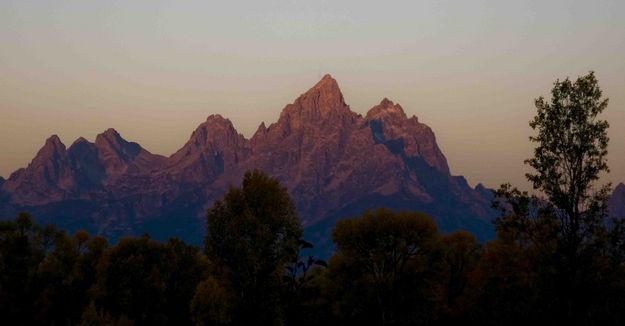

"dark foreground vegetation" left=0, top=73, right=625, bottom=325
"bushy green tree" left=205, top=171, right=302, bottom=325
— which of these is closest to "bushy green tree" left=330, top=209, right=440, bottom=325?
"dark foreground vegetation" left=0, top=73, right=625, bottom=325

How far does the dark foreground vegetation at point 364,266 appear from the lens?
29688 millimetres

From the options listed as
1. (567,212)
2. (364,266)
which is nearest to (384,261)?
(364,266)

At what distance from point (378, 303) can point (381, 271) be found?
16.7 feet

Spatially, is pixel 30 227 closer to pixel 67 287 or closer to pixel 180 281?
pixel 67 287

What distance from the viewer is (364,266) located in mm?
104250

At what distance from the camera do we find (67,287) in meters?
124

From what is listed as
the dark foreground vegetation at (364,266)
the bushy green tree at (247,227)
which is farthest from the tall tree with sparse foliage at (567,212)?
the bushy green tree at (247,227)

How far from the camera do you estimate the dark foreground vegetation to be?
29.7 m

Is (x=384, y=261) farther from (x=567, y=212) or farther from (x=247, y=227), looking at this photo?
(x=567, y=212)

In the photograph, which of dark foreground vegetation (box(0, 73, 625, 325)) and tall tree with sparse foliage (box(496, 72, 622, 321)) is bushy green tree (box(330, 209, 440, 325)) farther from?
tall tree with sparse foliage (box(496, 72, 622, 321))

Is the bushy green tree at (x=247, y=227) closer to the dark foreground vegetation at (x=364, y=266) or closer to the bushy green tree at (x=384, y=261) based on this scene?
the dark foreground vegetation at (x=364, y=266)

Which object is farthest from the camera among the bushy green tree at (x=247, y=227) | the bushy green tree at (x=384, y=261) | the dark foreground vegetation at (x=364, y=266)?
the bushy green tree at (x=384, y=261)

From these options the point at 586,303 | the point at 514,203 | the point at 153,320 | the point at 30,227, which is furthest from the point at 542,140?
the point at 30,227

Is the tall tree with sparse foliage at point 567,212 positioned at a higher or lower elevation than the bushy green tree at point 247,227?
lower
